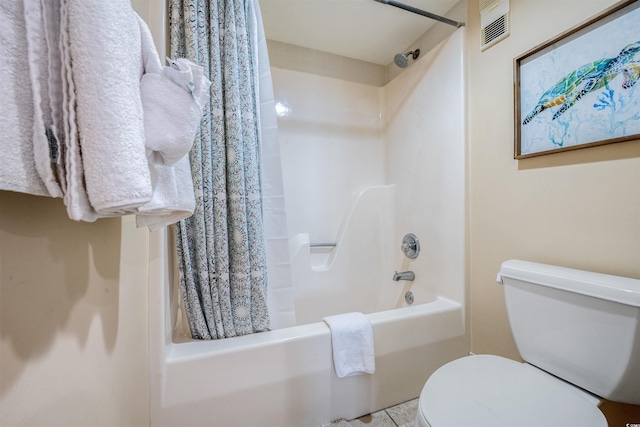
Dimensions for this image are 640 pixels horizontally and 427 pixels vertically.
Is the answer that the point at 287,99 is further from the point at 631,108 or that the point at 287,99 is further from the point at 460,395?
the point at 460,395

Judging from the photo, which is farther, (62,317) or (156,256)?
(156,256)

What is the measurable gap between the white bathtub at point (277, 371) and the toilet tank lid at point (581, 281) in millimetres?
472

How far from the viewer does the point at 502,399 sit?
2.39 ft

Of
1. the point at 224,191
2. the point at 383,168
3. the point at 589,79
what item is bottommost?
the point at 224,191

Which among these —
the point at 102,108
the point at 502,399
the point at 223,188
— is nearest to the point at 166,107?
the point at 102,108

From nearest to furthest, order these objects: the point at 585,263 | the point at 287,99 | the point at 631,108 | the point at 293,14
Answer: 1. the point at 631,108
2. the point at 585,263
3. the point at 293,14
4. the point at 287,99

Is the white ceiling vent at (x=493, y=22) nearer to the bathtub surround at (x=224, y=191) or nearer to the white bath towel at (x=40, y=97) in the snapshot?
the bathtub surround at (x=224, y=191)

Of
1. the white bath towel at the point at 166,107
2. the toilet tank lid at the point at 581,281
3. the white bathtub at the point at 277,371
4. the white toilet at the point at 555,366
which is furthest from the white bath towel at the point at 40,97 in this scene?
the toilet tank lid at the point at 581,281

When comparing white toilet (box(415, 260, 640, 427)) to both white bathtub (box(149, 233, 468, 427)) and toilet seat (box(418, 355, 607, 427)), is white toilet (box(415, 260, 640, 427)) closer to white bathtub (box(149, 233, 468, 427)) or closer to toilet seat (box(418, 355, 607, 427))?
toilet seat (box(418, 355, 607, 427))

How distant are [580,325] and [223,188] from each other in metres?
1.27

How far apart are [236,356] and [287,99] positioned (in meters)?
1.58

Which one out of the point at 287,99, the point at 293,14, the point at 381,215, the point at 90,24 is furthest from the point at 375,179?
the point at 90,24

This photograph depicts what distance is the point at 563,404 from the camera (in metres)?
0.70

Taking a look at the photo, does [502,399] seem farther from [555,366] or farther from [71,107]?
[71,107]
